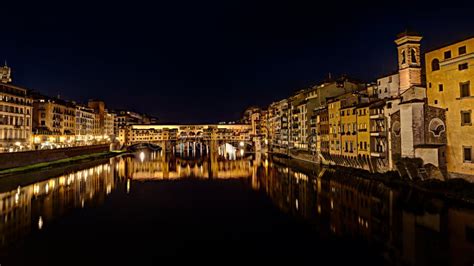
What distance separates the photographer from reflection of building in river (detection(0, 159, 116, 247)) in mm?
19234

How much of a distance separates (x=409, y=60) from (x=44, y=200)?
107 ft

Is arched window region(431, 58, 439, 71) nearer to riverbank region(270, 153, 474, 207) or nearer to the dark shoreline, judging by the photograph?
riverbank region(270, 153, 474, 207)

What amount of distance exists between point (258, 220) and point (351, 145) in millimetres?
19298

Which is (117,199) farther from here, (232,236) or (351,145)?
(351,145)

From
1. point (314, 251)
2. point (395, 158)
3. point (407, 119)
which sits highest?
point (407, 119)

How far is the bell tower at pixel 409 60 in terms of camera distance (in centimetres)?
2898

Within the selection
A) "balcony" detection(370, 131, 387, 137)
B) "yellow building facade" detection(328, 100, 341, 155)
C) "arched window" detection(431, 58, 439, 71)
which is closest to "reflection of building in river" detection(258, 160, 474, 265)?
Answer: "balcony" detection(370, 131, 387, 137)

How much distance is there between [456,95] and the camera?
24125mm

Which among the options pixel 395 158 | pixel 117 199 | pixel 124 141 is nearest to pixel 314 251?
pixel 395 158

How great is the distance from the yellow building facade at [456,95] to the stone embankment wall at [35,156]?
43722 mm

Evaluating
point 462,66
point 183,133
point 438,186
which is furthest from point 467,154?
point 183,133

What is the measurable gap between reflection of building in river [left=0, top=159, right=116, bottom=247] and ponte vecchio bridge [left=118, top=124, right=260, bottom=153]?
216 ft

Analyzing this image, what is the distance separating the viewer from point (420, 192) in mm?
23953

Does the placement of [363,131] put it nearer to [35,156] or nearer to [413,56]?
[413,56]
